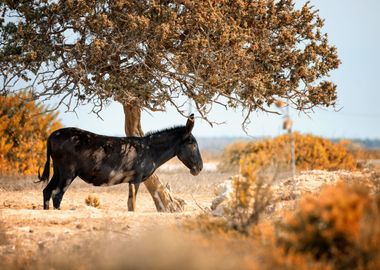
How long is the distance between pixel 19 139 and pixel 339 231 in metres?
18.9

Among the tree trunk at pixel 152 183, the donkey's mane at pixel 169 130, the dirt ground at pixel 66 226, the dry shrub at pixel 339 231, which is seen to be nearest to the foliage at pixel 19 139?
the dirt ground at pixel 66 226

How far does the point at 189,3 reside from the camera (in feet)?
39.8

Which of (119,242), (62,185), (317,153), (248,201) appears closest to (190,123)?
(62,185)

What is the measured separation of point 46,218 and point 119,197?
888 cm

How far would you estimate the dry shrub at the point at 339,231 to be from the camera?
505 centimetres

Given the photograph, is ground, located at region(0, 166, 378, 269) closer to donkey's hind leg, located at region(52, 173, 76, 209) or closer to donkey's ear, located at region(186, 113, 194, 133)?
donkey's hind leg, located at region(52, 173, 76, 209)

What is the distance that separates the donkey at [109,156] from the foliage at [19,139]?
10.3 metres

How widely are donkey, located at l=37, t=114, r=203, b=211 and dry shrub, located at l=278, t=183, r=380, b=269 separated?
6.84m

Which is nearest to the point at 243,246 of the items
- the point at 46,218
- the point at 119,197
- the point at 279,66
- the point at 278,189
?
the point at 46,218

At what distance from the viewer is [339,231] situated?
16.9ft

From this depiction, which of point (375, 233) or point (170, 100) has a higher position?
point (170, 100)

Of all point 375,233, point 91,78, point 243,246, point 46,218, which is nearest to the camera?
point 375,233

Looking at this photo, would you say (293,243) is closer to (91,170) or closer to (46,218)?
(46,218)

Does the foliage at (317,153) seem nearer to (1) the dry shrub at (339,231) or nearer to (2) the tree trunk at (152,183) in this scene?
(2) the tree trunk at (152,183)
